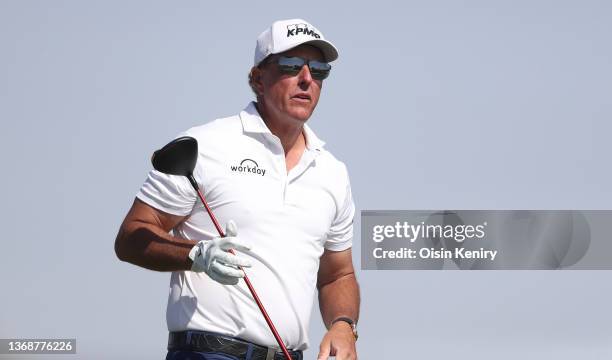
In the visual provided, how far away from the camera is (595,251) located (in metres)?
16.2

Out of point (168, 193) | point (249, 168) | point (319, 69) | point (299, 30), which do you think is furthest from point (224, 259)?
point (299, 30)

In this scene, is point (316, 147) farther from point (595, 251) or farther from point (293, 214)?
point (595, 251)

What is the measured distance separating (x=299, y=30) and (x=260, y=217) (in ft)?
3.56

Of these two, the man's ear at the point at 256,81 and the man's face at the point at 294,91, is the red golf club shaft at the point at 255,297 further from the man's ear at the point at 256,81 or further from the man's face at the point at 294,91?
the man's ear at the point at 256,81

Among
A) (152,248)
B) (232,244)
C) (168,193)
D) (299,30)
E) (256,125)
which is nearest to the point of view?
(232,244)

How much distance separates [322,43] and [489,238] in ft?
32.6

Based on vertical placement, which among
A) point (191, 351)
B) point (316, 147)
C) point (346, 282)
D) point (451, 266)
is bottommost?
point (191, 351)

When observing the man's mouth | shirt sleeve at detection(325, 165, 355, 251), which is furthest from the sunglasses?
shirt sleeve at detection(325, 165, 355, 251)

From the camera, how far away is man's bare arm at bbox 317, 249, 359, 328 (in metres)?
6.33

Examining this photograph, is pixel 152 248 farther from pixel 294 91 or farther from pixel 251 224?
pixel 294 91

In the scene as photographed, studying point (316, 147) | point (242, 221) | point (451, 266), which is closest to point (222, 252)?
point (242, 221)

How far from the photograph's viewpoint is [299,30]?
6020mm

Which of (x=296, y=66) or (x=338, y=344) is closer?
(x=338, y=344)

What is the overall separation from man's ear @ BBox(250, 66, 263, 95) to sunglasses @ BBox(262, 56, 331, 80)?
0.76 feet
